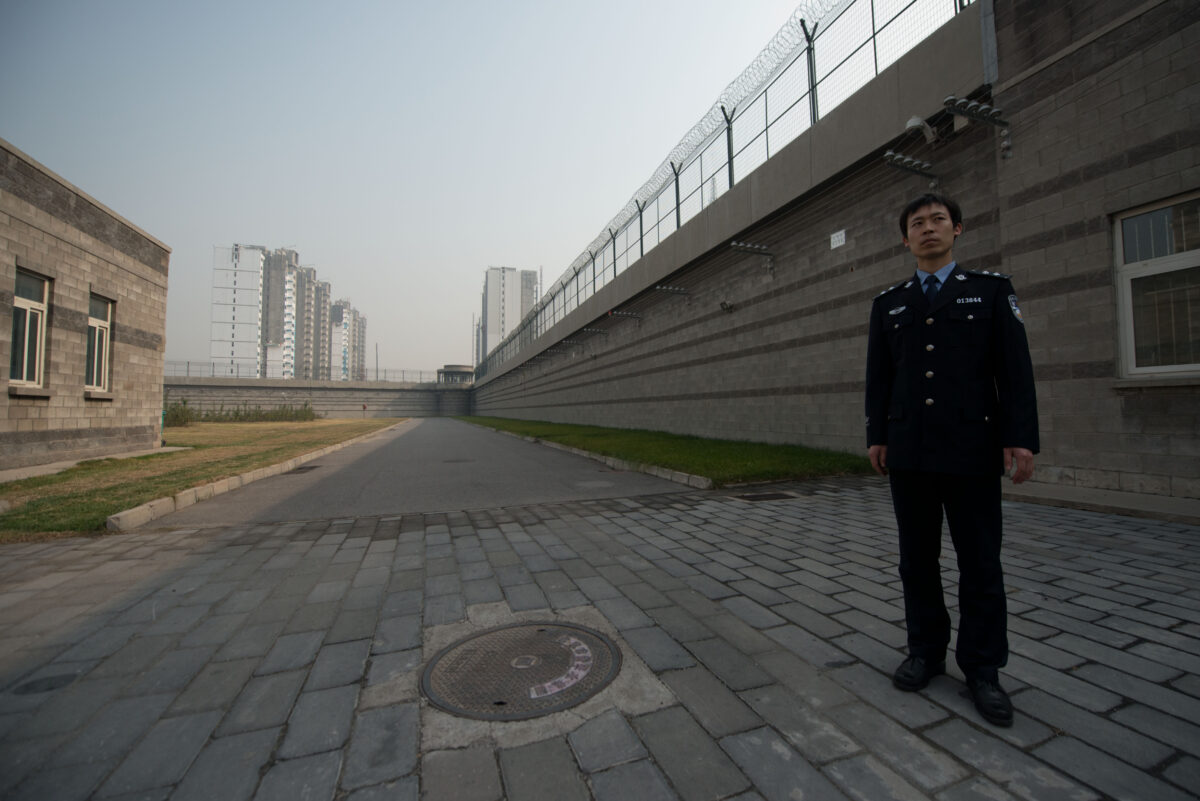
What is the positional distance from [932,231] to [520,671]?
2844 millimetres

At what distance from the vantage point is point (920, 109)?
26.5ft

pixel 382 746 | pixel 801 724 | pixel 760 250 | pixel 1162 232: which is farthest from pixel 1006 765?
pixel 760 250

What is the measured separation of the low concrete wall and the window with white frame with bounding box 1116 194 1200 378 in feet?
211

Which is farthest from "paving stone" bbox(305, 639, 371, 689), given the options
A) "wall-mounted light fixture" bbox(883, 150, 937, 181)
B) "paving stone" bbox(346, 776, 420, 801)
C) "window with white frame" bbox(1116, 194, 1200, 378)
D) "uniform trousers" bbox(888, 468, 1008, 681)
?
"wall-mounted light fixture" bbox(883, 150, 937, 181)

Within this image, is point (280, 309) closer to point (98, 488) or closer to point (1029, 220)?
point (98, 488)

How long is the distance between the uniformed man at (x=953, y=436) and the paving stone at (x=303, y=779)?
2282mm

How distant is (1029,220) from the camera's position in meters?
6.70

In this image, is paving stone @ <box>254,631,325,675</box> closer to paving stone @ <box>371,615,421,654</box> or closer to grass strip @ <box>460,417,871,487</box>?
paving stone @ <box>371,615,421,654</box>

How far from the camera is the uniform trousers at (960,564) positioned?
209 centimetres

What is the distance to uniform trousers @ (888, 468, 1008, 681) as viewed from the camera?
209 centimetres

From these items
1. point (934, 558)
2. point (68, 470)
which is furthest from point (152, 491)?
point (934, 558)

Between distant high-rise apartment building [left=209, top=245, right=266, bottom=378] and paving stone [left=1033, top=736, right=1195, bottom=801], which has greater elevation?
distant high-rise apartment building [left=209, top=245, right=266, bottom=378]

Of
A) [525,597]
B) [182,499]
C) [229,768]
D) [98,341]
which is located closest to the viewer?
[229,768]

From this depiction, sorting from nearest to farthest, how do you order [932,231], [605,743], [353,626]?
[605,743]
[932,231]
[353,626]
